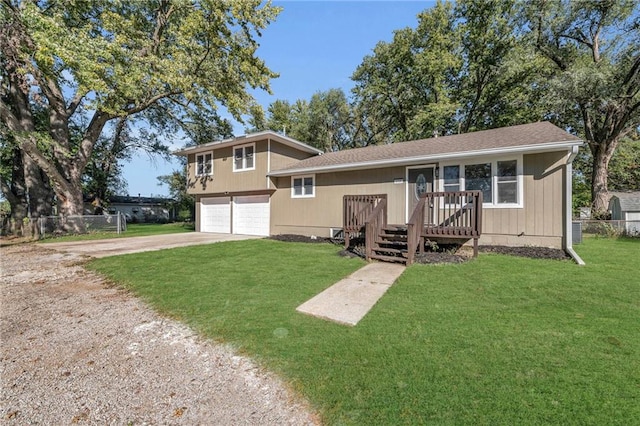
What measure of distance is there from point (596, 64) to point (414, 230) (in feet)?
49.5

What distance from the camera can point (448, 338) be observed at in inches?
117

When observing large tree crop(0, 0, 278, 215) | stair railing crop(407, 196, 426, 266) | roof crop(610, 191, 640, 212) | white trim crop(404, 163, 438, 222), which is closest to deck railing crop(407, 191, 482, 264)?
stair railing crop(407, 196, 426, 266)

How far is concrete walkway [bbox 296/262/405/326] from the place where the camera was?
144 inches

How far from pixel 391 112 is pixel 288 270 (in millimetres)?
20171

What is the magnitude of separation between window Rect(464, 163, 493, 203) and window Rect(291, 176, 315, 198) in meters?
5.49

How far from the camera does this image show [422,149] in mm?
9320

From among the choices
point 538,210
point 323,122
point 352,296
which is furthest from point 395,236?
point 323,122

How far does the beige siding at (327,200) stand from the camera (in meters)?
9.37

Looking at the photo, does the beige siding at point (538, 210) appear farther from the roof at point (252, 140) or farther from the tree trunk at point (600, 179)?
the tree trunk at point (600, 179)

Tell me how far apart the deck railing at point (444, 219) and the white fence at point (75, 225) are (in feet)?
47.3

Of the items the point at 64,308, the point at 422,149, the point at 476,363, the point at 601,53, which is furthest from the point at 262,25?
the point at 601,53

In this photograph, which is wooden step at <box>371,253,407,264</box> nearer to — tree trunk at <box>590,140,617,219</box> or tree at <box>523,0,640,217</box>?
tree at <box>523,0,640,217</box>

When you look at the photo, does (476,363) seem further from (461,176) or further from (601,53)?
(601,53)

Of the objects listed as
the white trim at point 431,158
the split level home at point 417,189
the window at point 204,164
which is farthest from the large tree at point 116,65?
the white trim at point 431,158
